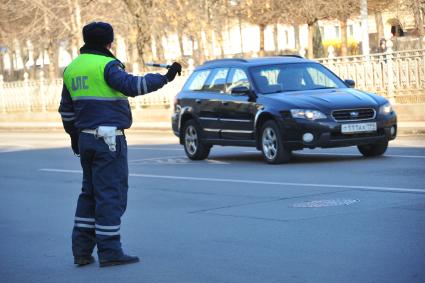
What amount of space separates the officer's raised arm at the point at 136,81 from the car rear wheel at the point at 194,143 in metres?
10.6

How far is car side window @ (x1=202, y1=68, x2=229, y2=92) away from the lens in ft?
62.5

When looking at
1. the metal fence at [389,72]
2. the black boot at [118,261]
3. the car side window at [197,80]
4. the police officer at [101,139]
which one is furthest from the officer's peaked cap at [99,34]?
the metal fence at [389,72]

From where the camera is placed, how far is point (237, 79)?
1867cm

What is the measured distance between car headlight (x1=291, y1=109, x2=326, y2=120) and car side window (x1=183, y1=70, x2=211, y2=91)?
118 inches

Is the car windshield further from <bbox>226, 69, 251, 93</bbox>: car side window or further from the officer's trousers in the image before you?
the officer's trousers

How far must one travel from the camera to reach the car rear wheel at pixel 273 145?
56.2 feet

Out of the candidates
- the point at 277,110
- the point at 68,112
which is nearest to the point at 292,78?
the point at 277,110

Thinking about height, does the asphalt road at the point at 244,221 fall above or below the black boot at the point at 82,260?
below

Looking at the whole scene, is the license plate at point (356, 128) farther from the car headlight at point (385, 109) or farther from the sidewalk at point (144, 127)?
the sidewalk at point (144, 127)

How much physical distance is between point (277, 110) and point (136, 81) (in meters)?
8.78

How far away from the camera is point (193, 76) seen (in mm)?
20203

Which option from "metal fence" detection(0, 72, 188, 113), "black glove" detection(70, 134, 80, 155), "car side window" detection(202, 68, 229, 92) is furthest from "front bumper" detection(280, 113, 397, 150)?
"metal fence" detection(0, 72, 188, 113)

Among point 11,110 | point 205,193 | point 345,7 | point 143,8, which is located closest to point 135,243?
point 205,193

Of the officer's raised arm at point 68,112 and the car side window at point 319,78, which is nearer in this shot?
the officer's raised arm at point 68,112
